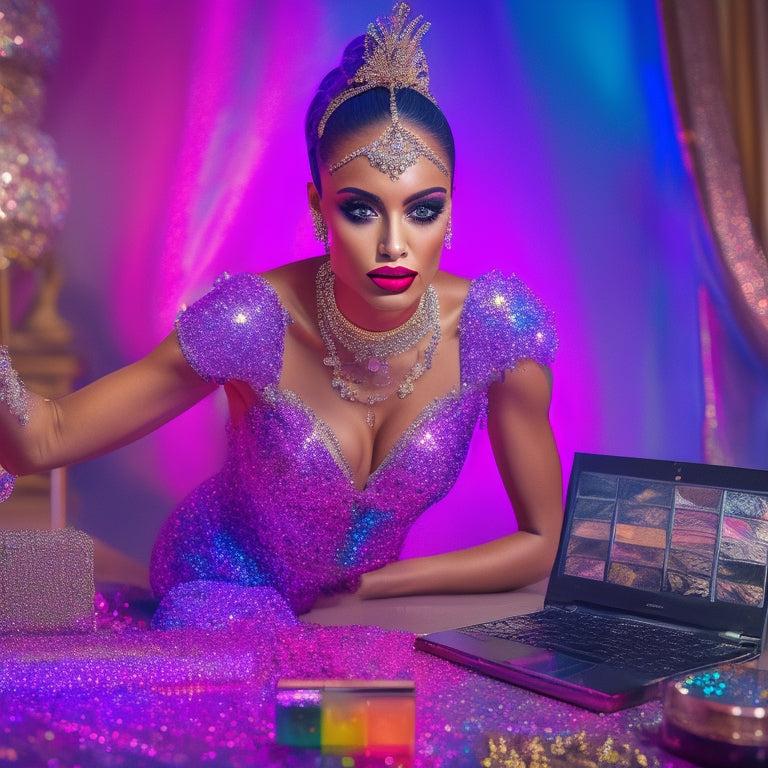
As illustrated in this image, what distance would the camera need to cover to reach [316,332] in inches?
60.4

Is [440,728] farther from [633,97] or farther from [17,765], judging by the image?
[633,97]

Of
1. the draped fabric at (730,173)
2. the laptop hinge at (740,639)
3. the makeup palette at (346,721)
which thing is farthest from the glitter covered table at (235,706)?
the draped fabric at (730,173)

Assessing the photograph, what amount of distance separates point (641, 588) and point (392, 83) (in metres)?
0.77

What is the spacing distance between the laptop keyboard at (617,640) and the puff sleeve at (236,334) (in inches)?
22.0

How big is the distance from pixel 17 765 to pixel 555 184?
63.3 inches

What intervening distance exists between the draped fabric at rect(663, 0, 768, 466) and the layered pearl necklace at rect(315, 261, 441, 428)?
767 mm

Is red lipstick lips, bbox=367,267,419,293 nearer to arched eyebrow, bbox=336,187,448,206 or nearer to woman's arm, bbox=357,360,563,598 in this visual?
arched eyebrow, bbox=336,187,448,206

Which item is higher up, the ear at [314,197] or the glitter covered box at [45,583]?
the ear at [314,197]

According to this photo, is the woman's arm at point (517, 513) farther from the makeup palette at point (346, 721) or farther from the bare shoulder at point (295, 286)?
the makeup palette at point (346, 721)

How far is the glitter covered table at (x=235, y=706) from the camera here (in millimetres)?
812

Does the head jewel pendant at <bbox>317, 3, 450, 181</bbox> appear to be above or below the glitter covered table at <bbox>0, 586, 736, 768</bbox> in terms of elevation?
above

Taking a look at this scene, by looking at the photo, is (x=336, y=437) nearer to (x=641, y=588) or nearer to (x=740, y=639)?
(x=641, y=588)

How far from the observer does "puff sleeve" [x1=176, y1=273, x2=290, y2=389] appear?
1.44 metres

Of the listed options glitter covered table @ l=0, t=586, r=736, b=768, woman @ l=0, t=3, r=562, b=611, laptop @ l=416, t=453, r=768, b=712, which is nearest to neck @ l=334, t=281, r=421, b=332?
woman @ l=0, t=3, r=562, b=611
